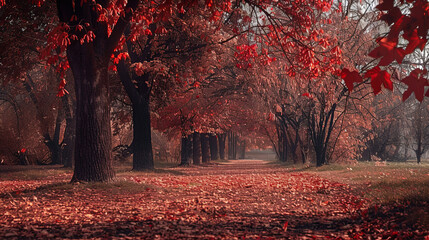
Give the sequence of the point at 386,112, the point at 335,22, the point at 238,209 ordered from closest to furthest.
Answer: the point at 238,209, the point at 335,22, the point at 386,112

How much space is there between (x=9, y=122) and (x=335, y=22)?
59.4 feet

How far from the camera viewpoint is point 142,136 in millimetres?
17219

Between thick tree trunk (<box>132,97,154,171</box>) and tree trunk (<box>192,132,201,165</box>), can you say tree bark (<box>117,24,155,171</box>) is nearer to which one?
thick tree trunk (<box>132,97,154,171</box>)

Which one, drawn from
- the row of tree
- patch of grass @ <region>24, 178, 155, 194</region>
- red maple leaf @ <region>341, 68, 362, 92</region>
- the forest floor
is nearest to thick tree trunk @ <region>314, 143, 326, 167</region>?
the row of tree

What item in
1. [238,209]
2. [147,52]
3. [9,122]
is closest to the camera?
[238,209]

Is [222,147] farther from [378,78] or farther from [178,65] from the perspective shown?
[378,78]

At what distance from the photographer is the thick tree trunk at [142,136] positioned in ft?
55.8

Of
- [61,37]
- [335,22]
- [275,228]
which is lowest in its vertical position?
[275,228]

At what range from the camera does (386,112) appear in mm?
34219

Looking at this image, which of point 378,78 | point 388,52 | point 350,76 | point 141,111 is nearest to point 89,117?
point 141,111

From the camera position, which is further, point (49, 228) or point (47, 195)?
point (47, 195)

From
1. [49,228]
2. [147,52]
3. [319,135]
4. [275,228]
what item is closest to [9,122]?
[147,52]

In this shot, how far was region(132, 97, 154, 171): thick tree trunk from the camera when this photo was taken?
1700 centimetres

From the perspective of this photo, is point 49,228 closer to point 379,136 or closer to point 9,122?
point 9,122
